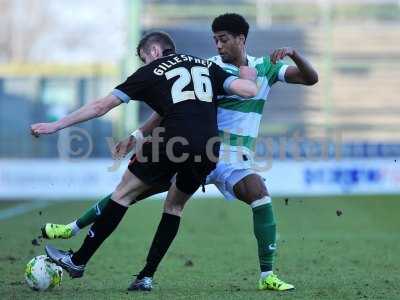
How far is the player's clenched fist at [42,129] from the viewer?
6461 millimetres

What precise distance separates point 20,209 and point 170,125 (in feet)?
36.5

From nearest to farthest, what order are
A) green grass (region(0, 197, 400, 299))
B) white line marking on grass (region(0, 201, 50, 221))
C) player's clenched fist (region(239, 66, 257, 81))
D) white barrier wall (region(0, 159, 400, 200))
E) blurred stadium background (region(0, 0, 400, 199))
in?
player's clenched fist (region(239, 66, 257, 81)) < green grass (region(0, 197, 400, 299)) < white line marking on grass (region(0, 201, 50, 221)) < white barrier wall (region(0, 159, 400, 200)) < blurred stadium background (region(0, 0, 400, 199))

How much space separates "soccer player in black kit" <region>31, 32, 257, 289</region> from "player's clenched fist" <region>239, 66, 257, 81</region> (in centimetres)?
7

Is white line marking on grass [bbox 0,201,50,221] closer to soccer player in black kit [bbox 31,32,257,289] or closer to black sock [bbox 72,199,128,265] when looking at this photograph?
black sock [bbox 72,199,128,265]

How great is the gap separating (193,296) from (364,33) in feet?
73.3

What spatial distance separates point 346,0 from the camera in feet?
94.6

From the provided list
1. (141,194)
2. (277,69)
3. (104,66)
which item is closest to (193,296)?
(141,194)

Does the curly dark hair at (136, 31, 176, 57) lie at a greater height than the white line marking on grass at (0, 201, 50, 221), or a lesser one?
greater

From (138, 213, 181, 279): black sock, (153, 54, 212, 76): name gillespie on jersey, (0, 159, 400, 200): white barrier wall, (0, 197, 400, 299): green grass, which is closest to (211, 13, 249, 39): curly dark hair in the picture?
(153, 54, 212, 76): name gillespie on jersey

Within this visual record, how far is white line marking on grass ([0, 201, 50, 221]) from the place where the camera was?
15914 mm

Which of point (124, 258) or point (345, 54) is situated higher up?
point (345, 54)

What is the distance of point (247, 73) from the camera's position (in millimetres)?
6793

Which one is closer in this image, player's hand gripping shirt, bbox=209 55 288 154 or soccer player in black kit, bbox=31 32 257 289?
soccer player in black kit, bbox=31 32 257 289

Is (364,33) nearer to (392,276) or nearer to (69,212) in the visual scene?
(69,212)
